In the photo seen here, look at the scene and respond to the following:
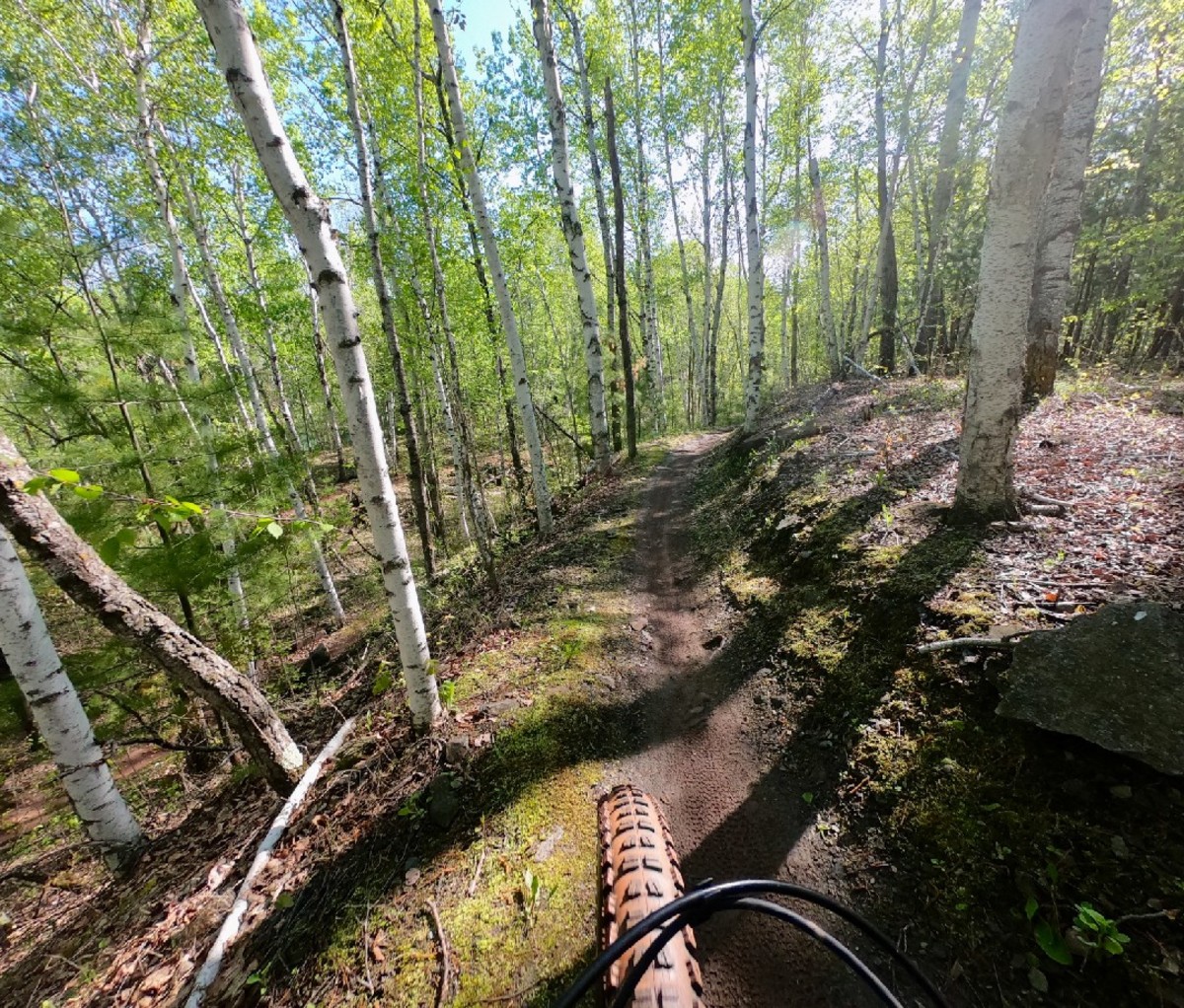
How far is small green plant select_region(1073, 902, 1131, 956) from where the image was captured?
7.27 feet

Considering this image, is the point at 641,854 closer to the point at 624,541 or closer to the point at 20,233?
the point at 624,541

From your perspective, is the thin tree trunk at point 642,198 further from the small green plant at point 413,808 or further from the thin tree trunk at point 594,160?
the small green plant at point 413,808

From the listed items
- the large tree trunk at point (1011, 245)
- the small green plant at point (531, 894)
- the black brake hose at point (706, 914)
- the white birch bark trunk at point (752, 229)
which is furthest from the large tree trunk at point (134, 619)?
the white birch bark trunk at point (752, 229)

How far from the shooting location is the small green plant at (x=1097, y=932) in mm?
2215

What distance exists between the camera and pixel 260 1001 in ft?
9.12

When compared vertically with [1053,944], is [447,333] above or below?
above

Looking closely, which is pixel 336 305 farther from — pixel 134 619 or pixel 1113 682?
pixel 1113 682

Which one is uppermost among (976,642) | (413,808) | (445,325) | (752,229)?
(752,229)

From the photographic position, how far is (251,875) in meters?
3.46

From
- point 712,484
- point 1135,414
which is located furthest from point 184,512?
point 1135,414

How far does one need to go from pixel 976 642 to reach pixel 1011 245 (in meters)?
3.73

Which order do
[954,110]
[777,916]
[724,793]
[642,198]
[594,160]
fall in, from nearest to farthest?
[777,916] < [724,793] < [954,110] < [594,160] < [642,198]

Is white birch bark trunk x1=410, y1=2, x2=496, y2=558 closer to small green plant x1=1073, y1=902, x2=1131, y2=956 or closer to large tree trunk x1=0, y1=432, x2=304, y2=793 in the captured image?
large tree trunk x1=0, y1=432, x2=304, y2=793

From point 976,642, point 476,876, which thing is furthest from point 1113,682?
point 476,876
